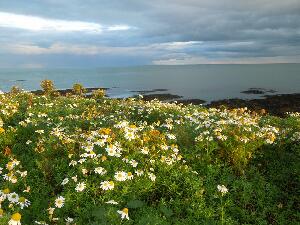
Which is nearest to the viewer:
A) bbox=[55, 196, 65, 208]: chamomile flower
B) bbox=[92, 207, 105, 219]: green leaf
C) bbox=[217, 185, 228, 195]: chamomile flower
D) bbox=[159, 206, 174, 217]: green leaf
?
bbox=[92, 207, 105, 219]: green leaf

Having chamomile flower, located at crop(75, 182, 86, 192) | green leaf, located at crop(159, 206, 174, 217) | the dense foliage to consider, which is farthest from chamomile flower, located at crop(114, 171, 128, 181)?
green leaf, located at crop(159, 206, 174, 217)

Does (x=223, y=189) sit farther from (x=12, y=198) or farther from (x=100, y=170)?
(x=12, y=198)

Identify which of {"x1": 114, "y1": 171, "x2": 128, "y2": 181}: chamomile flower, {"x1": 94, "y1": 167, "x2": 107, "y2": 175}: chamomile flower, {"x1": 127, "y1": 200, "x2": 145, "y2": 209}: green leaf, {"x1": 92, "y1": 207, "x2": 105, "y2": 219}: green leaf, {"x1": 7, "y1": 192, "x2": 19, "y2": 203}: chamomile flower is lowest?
{"x1": 127, "y1": 200, "x2": 145, "y2": 209}: green leaf

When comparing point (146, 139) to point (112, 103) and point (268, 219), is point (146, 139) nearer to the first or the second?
point (268, 219)

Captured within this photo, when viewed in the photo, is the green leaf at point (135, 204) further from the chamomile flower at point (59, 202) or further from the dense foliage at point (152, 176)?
the chamomile flower at point (59, 202)

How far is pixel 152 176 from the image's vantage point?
8219 mm

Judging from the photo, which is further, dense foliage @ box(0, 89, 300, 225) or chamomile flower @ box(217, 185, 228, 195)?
chamomile flower @ box(217, 185, 228, 195)

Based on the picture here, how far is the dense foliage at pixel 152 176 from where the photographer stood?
24.8 ft

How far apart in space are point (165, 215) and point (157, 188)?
2.86ft

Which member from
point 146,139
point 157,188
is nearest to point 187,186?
point 157,188

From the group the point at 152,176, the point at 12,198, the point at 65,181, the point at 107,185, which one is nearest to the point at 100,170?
the point at 107,185

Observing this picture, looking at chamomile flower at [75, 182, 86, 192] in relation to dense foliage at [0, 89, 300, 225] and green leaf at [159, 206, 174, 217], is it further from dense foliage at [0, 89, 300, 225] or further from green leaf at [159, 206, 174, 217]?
green leaf at [159, 206, 174, 217]

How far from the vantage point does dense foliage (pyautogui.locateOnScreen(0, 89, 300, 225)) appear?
24.8ft

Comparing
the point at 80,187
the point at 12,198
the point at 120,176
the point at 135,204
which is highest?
the point at 120,176
